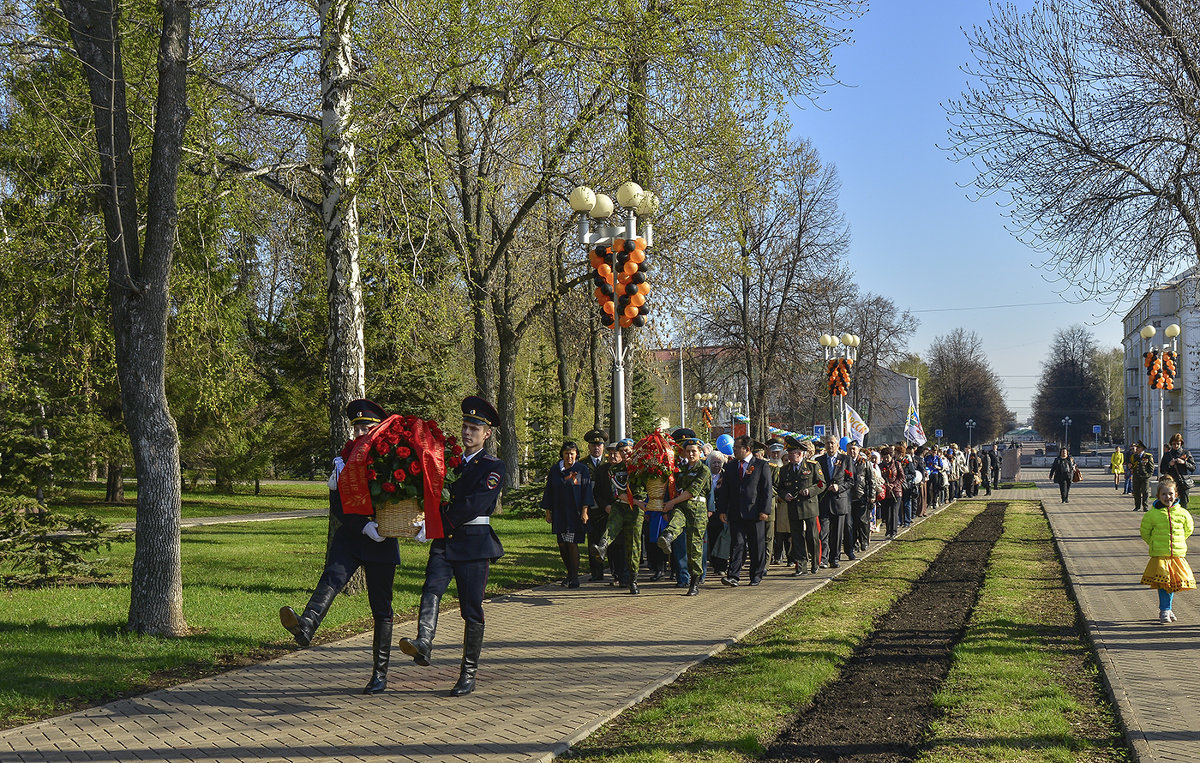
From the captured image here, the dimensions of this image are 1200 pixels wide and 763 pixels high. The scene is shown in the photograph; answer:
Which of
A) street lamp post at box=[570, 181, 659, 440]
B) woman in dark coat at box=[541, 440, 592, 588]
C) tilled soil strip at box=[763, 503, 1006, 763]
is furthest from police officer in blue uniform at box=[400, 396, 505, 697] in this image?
street lamp post at box=[570, 181, 659, 440]

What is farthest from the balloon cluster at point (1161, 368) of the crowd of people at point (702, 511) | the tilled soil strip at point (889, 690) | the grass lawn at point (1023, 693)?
the grass lawn at point (1023, 693)

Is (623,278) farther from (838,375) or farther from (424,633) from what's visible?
(838,375)

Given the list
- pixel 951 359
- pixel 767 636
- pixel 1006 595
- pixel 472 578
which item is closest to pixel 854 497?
pixel 1006 595

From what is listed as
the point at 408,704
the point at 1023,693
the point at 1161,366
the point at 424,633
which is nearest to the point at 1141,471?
the point at 1161,366

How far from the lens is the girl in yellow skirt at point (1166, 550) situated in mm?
10445

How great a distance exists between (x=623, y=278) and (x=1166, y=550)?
765cm

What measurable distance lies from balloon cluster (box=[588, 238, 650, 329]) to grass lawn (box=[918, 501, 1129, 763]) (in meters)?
5.93

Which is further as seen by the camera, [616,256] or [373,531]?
[616,256]

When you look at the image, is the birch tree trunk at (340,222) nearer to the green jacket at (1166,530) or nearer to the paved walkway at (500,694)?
the paved walkway at (500,694)

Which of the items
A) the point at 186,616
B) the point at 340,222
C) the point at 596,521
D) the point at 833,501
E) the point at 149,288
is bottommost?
the point at 186,616

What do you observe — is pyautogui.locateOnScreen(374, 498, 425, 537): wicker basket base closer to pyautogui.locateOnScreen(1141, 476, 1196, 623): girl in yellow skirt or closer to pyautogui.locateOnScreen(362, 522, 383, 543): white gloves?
pyautogui.locateOnScreen(362, 522, 383, 543): white gloves

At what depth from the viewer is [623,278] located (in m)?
15.1

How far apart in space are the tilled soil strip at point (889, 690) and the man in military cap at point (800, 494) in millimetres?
1995

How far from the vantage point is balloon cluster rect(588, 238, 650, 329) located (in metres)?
15.1
